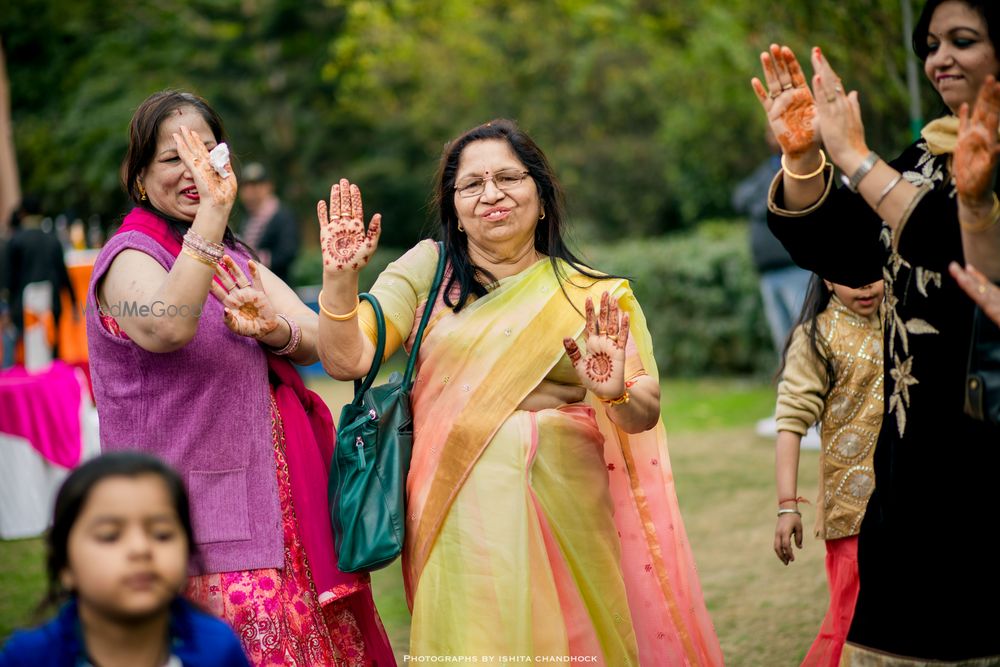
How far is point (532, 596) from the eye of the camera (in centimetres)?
326

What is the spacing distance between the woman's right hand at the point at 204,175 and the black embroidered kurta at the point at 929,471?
5.60ft

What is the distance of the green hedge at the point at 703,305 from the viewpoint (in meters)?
12.7

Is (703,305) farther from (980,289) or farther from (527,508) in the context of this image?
(980,289)

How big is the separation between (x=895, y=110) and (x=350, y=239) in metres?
7.38

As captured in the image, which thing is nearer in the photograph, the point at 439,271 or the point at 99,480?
the point at 99,480

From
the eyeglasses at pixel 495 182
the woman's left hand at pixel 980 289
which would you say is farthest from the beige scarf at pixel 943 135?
the eyeglasses at pixel 495 182

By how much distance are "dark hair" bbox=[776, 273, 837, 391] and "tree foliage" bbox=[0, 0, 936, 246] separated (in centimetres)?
1433

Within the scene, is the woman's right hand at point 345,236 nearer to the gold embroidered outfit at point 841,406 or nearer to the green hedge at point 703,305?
the gold embroidered outfit at point 841,406

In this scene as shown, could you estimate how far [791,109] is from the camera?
2.66 meters

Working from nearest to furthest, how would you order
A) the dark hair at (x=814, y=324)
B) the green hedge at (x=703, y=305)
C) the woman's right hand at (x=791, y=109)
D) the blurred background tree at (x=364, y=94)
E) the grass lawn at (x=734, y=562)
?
the woman's right hand at (x=791, y=109) → the dark hair at (x=814, y=324) → the grass lawn at (x=734, y=562) → the green hedge at (x=703, y=305) → the blurred background tree at (x=364, y=94)

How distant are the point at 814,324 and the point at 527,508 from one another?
1.15 m

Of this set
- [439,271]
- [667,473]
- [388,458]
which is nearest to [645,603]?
[667,473]

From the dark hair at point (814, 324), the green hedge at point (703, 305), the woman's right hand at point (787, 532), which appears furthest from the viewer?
the green hedge at point (703, 305)

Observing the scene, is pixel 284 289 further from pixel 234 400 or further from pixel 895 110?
pixel 895 110
